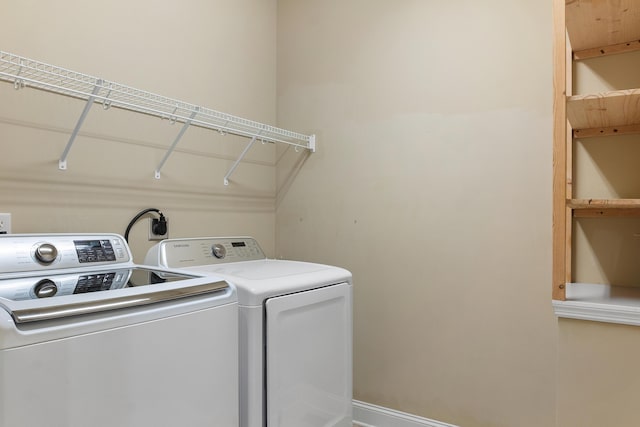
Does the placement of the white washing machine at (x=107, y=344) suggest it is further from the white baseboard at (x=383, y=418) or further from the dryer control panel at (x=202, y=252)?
the white baseboard at (x=383, y=418)

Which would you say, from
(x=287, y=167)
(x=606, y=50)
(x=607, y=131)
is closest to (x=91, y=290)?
(x=287, y=167)

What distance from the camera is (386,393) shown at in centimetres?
225

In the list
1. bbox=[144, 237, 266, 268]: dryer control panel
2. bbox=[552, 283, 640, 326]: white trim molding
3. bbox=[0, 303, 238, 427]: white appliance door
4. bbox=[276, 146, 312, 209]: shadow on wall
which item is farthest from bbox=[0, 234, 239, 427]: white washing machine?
bbox=[276, 146, 312, 209]: shadow on wall

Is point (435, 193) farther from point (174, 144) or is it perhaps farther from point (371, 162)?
point (174, 144)

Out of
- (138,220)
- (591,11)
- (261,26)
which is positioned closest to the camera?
(591,11)

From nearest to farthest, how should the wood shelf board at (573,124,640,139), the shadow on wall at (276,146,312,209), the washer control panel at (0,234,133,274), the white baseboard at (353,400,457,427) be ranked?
the washer control panel at (0,234,133,274) < the wood shelf board at (573,124,640,139) < the white baseboard at (353,400,457,427) < the shadow on wall at (276,146,312,209)

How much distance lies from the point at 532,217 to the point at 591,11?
866 millimetres

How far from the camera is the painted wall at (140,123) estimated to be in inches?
61.7

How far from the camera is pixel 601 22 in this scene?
55.1 inches

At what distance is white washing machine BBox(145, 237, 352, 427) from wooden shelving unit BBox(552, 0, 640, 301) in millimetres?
817

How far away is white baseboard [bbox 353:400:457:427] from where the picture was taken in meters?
2.12

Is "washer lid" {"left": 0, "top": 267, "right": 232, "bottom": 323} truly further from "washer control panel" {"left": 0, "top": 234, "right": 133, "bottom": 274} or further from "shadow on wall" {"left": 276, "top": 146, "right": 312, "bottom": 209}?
"shadow on wall" {"left": 276, "top": 146, "right": 312, "bottom": 209}

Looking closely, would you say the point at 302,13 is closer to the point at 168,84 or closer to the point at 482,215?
the point at 168,84

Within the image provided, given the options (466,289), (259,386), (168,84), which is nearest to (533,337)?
(466,289)
